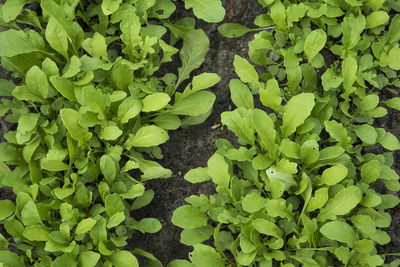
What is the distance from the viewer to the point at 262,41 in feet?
6.70

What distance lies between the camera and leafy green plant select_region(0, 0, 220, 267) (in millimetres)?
1786

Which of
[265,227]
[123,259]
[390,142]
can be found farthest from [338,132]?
[123,259]

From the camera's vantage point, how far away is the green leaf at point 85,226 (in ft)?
5.64

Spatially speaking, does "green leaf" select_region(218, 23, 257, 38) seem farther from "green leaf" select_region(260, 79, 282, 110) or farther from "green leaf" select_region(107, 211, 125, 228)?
"green leaf" select_region(107, 211, 125, 228)

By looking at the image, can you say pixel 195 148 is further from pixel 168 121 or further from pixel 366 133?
pixel 366 133

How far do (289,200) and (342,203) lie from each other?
21 cm

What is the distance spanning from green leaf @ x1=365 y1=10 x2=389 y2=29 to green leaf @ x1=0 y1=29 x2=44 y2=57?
4.54 feet

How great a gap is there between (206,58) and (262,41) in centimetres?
32

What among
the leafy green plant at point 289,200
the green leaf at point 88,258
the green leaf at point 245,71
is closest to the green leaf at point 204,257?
the leafy green plant at point 289,200

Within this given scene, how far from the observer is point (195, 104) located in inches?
80.0

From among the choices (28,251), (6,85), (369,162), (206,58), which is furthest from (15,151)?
(369,162)

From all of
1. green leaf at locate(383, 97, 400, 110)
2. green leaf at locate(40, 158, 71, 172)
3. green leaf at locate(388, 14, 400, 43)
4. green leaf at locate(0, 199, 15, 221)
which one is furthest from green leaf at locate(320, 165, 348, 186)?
green leaf at locate(0, 199, 15, 221)

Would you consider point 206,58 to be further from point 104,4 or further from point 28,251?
point 28,251

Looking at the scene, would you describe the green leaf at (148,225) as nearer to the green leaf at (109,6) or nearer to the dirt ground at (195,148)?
the dirt ground at (195,148)
